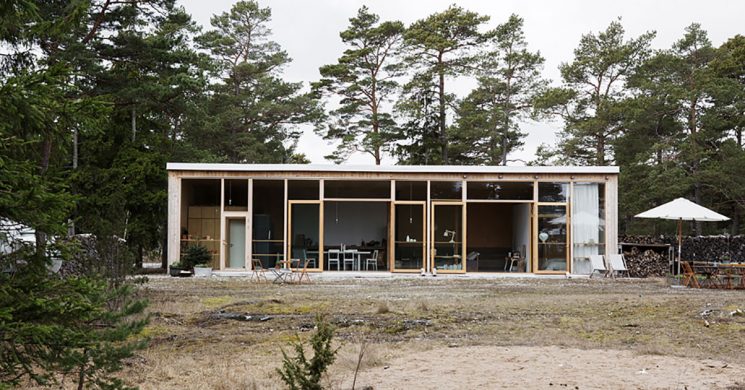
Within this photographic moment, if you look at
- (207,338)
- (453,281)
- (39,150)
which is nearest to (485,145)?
(453,281)

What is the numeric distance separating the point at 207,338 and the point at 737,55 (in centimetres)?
2551

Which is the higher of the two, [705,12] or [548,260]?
[705,12]

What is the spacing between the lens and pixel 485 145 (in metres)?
31.4

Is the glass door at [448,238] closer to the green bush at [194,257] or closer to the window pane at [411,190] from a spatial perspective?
the window pane at [411,190]

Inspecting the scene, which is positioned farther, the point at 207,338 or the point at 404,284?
the point at 404,284

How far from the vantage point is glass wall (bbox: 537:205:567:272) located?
19.8 meters

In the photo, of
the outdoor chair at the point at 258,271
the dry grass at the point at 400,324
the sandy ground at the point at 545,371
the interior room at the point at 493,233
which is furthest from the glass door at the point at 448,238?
the sandy ground at the point at 545,371

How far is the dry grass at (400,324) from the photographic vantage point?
6.98 m

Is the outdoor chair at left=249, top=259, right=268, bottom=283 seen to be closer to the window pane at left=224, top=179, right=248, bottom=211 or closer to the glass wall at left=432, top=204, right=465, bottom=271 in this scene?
the window pane at left=224, top=179, right=248, bottom=211

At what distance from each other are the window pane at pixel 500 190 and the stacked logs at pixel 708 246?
11.5 feet

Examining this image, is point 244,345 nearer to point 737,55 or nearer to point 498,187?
point 498,187

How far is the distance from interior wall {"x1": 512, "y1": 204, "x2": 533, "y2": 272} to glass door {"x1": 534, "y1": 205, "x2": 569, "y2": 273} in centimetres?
51

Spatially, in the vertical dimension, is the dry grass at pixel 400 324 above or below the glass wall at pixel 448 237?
below

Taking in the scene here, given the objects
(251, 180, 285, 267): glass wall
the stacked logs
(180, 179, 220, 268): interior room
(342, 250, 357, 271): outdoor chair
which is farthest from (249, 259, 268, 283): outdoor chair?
the stacked logs
